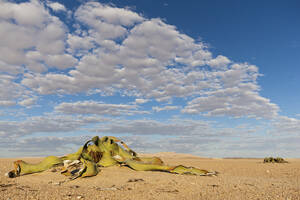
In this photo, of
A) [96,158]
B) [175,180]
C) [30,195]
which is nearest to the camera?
[30,195]

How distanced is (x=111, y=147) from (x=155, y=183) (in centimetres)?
273

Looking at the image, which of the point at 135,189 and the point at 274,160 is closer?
the point at 135,189

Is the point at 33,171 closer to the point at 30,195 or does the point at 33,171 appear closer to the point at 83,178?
the point at 83,178

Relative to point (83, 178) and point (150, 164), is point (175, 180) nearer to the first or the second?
point (150, 164)

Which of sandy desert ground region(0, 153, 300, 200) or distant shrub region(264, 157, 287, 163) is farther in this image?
distant shrub region(264, 157, 287, 163)

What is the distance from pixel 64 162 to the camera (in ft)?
17.6

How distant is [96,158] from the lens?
6273 mm

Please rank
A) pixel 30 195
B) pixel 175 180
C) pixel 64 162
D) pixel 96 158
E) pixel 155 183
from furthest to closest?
pixel 96 158
pixel 64 162
pixel 175 180
pixel 155 183
pixel 30 195

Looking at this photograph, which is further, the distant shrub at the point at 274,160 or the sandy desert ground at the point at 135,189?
the distant shrub at the point at 274,160

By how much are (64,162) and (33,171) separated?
0.72 metres

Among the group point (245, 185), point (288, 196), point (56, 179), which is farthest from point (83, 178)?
point (288, 196)

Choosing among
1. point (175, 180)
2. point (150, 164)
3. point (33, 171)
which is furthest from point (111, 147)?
point (175, 180)

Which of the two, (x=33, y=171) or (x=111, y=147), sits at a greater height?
(x=111, y=147)

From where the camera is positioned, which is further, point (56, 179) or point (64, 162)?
point (64, 162)
